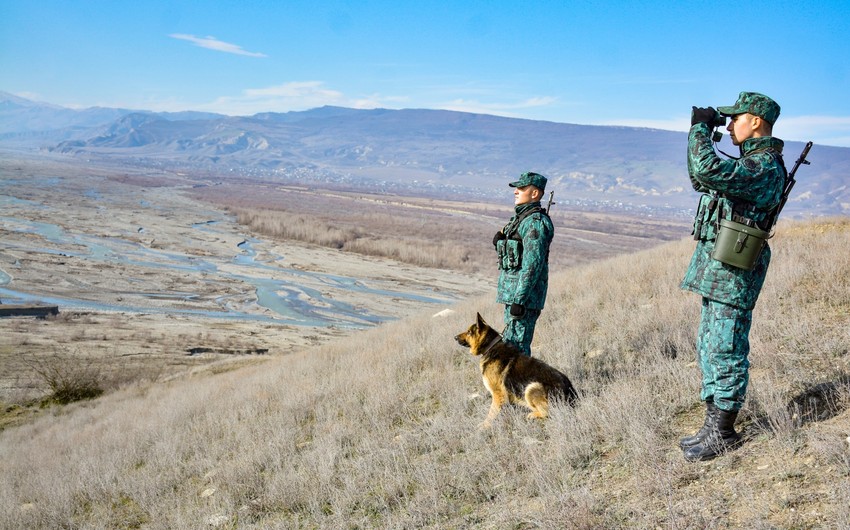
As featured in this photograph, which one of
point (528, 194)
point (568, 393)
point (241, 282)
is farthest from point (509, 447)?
point (241, 282)

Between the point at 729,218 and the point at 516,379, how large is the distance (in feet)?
7.40

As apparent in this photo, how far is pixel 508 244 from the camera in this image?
17.5 feet

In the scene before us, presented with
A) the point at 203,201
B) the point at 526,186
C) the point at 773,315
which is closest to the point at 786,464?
the point at 526,186

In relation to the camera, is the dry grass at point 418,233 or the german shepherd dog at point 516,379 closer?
the german shepherd dog at point 516,379

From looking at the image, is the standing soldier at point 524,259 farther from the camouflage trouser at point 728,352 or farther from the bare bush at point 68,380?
the bare bush at point 68,380

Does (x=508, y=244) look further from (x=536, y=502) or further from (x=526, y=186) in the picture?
(x=536, y=502)

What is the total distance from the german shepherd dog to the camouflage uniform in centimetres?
147

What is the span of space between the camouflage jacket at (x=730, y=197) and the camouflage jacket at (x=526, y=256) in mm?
1683

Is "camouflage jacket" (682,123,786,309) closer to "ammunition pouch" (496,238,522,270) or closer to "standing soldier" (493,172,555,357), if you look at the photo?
"standing soldier" (493,172,555,357)

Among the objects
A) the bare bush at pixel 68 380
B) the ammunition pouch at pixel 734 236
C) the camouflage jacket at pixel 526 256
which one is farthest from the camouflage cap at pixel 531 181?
the bare bush at pixel 68 380

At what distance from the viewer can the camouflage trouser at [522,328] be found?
17.7ft

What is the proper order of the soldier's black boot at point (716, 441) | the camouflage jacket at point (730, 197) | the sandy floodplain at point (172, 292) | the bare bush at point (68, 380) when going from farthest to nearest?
the sandy floodplain at point (172, 292) → the bare bush at point (68, 380) → the soldier's black boot at point (716, 441) → the camouflage jacket at point (730, 197)

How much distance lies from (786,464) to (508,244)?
2.76 m

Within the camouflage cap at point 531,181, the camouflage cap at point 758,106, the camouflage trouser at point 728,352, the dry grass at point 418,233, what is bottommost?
the dry grass at point 418,233
